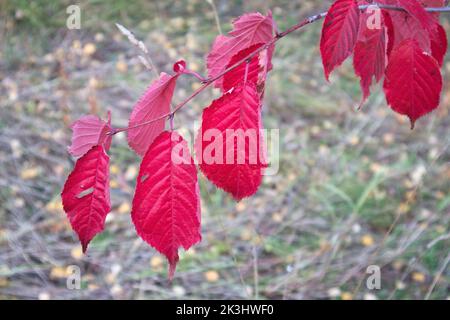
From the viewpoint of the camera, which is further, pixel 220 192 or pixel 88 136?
pixel 220 192

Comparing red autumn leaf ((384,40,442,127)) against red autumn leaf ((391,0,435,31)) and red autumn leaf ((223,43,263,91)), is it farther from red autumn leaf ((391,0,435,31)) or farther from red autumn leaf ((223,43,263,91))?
red autumn leaf ((223,43,263,91))

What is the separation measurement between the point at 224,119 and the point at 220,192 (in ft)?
4.21

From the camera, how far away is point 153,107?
57 centimetres

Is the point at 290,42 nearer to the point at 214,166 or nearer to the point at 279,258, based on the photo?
the point at 279,258

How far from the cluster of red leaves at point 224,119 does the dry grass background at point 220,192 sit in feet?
1.78

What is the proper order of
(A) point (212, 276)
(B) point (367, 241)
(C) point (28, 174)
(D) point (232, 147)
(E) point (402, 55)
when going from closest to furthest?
(D) point (232, 147) → (E) point (402, 55) → (A) point (212, 276) → (B) point (367, 241) → (C) point (28, 174)

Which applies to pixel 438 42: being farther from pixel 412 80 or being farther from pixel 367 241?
pixel 367 241

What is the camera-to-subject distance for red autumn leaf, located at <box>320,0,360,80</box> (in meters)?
0.55

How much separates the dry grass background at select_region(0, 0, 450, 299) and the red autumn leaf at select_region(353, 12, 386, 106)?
544 mm

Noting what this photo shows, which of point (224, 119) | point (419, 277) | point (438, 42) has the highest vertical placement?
point (438, 42)

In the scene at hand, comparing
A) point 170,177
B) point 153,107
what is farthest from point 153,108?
point 170,177

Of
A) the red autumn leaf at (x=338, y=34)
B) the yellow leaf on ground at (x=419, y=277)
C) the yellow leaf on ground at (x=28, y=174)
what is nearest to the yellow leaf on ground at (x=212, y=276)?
the yellow leaf on ground at (x=419, y=277)

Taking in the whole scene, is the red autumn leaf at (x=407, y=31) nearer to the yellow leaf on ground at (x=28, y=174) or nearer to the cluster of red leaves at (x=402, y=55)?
the cluster of red leaves at (x=402, y=55)

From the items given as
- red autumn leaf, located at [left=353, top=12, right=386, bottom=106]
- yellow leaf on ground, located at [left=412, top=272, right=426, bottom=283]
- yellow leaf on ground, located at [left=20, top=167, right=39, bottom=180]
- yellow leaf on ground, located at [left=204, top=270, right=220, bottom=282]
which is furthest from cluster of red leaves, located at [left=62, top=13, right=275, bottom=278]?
yellow leaf on ground, located at [left=20, top=167, right=39, bottom=180]
